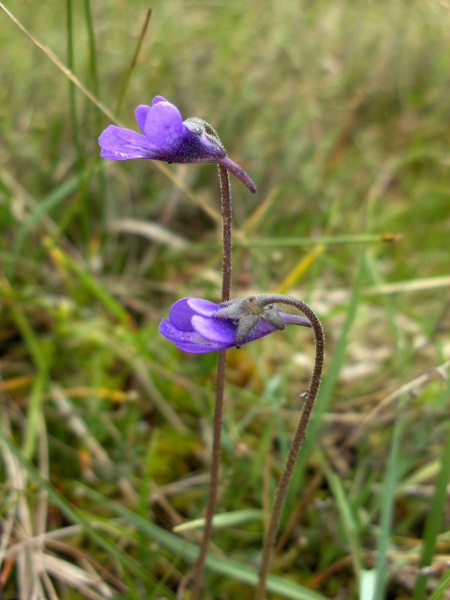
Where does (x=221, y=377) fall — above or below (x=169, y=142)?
below

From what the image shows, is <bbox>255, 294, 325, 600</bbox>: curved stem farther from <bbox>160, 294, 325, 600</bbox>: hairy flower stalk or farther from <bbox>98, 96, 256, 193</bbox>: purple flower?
<bbox>98, 96, 256, 193</bbox>: purple flower

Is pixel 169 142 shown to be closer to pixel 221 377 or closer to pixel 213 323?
pixel 213 323

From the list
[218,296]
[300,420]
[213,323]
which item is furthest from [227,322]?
[218,296]

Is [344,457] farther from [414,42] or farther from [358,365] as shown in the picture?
[414,42]

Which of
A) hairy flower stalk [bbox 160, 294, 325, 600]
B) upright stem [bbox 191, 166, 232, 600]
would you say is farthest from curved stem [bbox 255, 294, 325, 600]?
upright stem [bbox 191, 166, 232, 600]

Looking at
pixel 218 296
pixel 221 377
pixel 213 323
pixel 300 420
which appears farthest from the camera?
pixel 218 296

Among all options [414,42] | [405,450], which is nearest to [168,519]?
[405,450]
